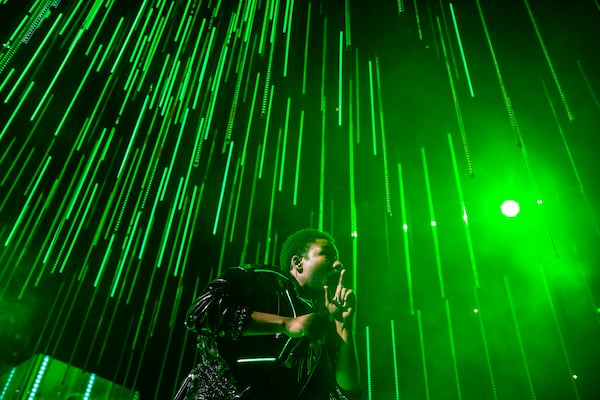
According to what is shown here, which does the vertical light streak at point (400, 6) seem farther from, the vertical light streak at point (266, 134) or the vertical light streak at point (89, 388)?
the vertical light streak at point (89, 388)

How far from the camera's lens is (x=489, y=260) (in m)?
5.93

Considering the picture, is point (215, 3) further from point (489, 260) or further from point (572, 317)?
point (572, 317)

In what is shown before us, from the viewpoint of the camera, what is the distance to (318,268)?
85.2 inches

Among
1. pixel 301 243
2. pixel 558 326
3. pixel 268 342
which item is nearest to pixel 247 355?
pixel 268 342

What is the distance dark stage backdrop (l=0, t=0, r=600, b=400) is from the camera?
180 inches

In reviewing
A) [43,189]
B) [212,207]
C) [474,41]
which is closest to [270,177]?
[212,207]

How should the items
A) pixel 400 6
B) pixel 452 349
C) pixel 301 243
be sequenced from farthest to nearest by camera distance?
pixel 452 349 < pixel 400 6 < pixel 301 243

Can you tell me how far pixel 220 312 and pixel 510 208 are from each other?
578 centimetres

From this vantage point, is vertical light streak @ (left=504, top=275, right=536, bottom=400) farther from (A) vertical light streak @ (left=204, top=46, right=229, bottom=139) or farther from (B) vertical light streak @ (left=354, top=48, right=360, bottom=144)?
(A) vertical light streak @ (left=204, top=46, right=229, bottom=139)

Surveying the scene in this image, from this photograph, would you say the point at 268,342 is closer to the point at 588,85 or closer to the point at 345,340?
the point at 345,340

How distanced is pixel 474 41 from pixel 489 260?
332 cm

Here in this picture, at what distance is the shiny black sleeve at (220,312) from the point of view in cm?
153

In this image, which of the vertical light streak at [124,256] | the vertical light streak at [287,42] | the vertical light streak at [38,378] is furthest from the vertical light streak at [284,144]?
the vertical light streak at [38,378]

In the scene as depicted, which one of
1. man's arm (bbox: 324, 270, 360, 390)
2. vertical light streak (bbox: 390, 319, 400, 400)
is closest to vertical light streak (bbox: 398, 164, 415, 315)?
vertical light streak (bbox: 390, 319, 400, 400)
